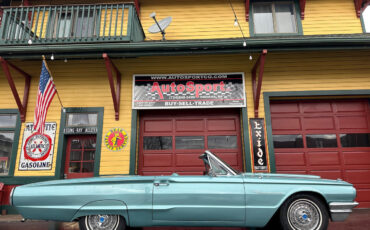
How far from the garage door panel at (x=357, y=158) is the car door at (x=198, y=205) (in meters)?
5.33

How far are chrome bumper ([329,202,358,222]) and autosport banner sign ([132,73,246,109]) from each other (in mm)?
3932

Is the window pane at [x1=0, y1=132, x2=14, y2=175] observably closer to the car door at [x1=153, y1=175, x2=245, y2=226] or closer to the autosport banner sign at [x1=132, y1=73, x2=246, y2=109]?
the autosport banner sign at [x1=132, y1=73, x2=246, y2=109]

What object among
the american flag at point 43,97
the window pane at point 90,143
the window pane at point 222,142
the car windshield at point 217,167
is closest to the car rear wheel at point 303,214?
the car windshield at point 217,167

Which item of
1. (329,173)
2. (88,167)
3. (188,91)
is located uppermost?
(188,91)

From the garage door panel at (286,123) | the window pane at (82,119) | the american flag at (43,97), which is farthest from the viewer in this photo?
the garage door panel at (286,123)

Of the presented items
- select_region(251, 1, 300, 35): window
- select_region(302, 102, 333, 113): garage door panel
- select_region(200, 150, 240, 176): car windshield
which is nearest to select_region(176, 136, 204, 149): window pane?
select_region(200, 150, 240, 176): car windshield

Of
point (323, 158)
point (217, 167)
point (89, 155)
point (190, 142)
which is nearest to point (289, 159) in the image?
point (323, 158)

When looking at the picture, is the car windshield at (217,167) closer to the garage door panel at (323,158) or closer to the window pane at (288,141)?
the window pane at (288,141)

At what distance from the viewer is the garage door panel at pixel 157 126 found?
735cm

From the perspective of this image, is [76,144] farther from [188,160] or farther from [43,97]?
[188,160]

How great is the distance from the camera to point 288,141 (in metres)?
7.12

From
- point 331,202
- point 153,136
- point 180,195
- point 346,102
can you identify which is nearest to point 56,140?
point 153,136

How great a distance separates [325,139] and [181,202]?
19.0 feet

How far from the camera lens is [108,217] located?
3.47 m
